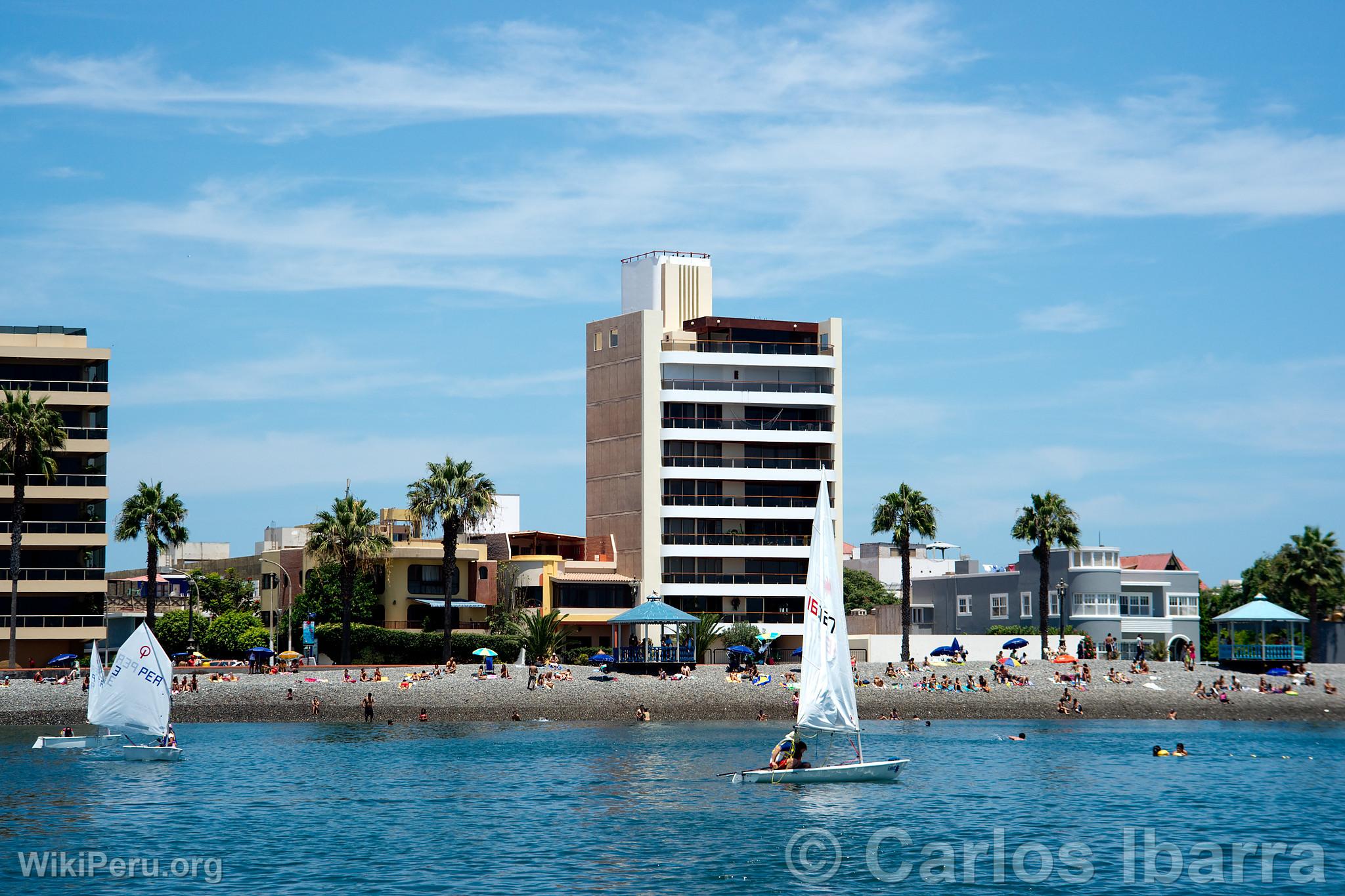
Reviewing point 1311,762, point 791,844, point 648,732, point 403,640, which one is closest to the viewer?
point 791,844

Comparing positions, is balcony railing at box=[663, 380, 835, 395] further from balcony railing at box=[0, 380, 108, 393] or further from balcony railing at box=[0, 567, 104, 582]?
balcony railing at box=[0, 567, 104, 582]

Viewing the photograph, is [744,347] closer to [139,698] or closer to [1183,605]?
[1183,605]

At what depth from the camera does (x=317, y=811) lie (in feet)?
149

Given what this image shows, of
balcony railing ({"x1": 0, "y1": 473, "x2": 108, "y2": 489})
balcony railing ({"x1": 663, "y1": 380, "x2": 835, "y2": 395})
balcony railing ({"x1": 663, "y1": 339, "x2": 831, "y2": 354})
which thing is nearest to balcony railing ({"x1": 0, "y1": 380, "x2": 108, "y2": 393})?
balcony railing ({"x1": 0, "y1": 473, "x2": 108, "y2": 489})

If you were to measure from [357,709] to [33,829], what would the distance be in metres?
35.9

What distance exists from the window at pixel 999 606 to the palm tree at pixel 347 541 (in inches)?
2007

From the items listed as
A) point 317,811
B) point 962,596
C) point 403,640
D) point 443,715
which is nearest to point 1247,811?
point 317,811

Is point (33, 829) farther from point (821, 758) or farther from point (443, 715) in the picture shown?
point (443, 715)

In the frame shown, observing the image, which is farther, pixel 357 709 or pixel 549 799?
pixel 357 709

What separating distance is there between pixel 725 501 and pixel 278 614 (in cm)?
3319

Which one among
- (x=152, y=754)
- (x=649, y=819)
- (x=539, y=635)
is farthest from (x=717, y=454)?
(x=649, y=819)

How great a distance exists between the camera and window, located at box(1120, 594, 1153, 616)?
11838 cm

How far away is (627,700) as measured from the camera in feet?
265

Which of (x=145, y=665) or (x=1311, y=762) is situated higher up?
(x=145, y=665)
